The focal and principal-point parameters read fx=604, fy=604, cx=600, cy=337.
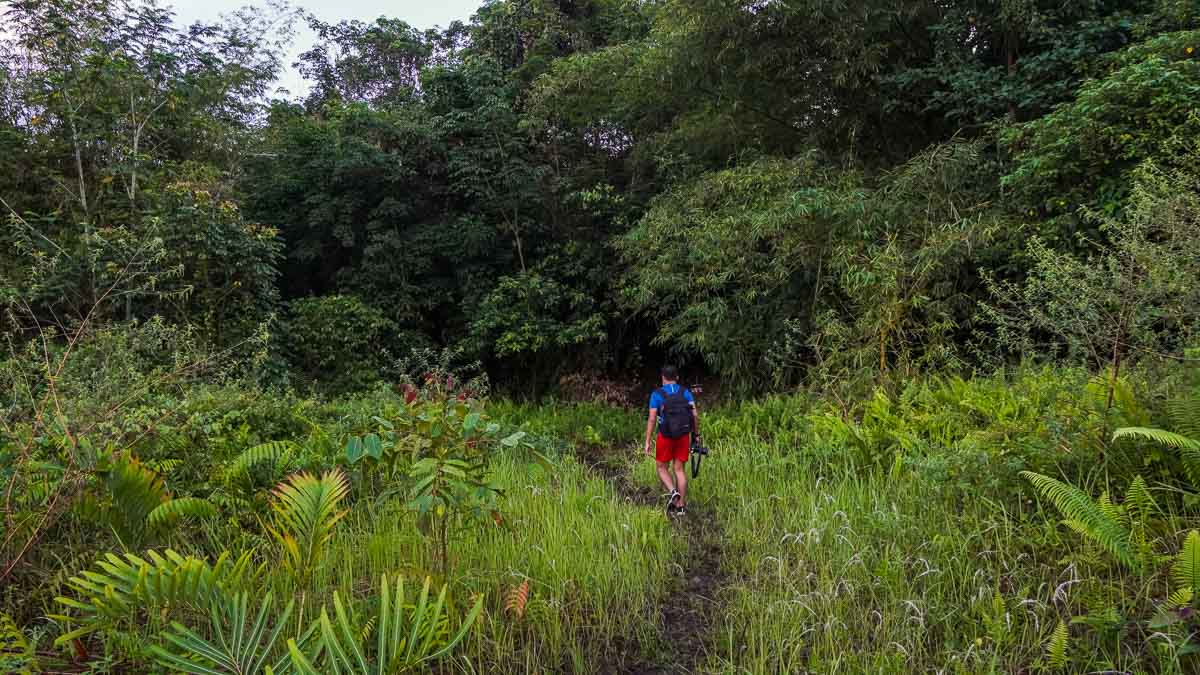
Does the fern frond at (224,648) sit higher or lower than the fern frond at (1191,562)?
higher

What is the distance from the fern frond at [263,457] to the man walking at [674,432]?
8.57 ft

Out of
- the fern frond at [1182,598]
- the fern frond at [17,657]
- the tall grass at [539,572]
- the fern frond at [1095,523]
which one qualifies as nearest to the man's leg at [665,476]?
the tall grass at [539,572]

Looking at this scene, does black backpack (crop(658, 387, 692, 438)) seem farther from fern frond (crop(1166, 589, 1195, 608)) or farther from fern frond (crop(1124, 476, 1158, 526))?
fern frond (crop(1166, 589, 1195, 608))

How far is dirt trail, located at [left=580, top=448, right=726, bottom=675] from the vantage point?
2775mm

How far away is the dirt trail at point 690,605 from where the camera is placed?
109 inches

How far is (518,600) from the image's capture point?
9.00ft

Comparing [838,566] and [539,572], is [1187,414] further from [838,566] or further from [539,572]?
[539,572]

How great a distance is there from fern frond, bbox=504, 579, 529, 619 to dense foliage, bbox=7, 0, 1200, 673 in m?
0.02

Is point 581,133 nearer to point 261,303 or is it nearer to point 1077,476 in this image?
point 261,303

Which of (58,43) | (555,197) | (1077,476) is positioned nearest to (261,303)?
(58,43)

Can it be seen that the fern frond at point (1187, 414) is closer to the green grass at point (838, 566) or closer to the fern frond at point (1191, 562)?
the green grass at point (838, 566)

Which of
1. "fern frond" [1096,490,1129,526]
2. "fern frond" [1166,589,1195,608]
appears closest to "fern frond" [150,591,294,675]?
"fern frond" [1166,589,1195,608]

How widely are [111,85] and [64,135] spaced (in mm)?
1117

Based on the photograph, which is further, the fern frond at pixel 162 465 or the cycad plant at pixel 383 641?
the fern frond at pixel 162 465
